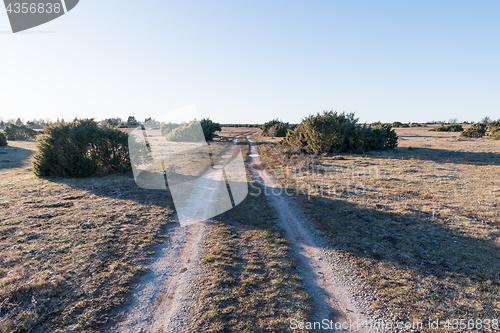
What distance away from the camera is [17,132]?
150ft

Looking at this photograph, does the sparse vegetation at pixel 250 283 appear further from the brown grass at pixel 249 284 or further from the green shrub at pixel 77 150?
the green shrub at pixel 77 150

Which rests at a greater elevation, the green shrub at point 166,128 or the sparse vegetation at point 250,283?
the green shrub at point 166,128

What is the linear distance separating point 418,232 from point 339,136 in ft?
70.6

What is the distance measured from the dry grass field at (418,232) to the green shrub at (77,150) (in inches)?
537

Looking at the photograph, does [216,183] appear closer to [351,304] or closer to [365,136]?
[351,304]

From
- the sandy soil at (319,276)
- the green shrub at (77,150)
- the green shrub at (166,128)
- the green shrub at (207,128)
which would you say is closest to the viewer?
the sandy soil at (319,276)

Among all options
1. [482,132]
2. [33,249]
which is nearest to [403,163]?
[33,249]

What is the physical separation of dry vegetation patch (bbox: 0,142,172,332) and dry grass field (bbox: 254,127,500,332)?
268 inches

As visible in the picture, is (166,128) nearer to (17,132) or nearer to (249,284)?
(17,132)

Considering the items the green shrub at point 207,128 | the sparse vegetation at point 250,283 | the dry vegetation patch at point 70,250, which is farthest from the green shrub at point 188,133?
the sparse vegetation at point 250,283

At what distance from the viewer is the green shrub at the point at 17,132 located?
44.9m

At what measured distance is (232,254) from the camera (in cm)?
715

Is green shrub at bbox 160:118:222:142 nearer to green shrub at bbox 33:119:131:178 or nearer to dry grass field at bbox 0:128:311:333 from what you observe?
green shrub at bbox 33:119:131:178

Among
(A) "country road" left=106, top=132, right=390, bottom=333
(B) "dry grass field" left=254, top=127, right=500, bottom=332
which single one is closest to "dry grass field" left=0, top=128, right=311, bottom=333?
(A) "country road" left=106, top=132, right=390, bottom=333
